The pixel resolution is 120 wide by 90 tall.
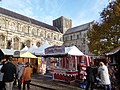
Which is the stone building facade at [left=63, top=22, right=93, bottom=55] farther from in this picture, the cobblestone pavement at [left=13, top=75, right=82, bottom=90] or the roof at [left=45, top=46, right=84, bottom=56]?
the cobblestone pavement at [left=13, top=75, right=82, bottom=90]

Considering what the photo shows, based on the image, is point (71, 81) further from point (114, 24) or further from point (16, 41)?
point (16, 41)

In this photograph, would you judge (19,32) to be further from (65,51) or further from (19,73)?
(19,73)

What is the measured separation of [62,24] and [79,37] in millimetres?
11819

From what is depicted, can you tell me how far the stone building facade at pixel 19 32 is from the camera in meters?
50.9

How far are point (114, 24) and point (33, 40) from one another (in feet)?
132

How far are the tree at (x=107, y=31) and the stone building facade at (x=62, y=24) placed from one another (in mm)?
50274

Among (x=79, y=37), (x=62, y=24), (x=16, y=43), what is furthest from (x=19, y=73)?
(x=62, y=24)

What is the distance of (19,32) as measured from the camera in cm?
5559

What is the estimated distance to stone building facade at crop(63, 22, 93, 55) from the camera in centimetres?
6569

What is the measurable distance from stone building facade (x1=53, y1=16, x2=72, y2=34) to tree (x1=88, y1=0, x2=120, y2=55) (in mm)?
50274

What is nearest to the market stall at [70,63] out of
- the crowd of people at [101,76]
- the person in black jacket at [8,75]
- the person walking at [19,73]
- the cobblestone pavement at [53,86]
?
the cobblestone pavement at [53,86]

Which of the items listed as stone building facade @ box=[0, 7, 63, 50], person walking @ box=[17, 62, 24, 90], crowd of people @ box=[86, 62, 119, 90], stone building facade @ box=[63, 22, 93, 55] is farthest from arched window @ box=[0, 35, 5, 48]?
crowd of people @ box=[86, 62, 119, 90]

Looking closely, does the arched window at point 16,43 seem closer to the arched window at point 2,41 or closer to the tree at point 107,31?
the arched window at point 2,41

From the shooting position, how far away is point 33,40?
60125 mm
